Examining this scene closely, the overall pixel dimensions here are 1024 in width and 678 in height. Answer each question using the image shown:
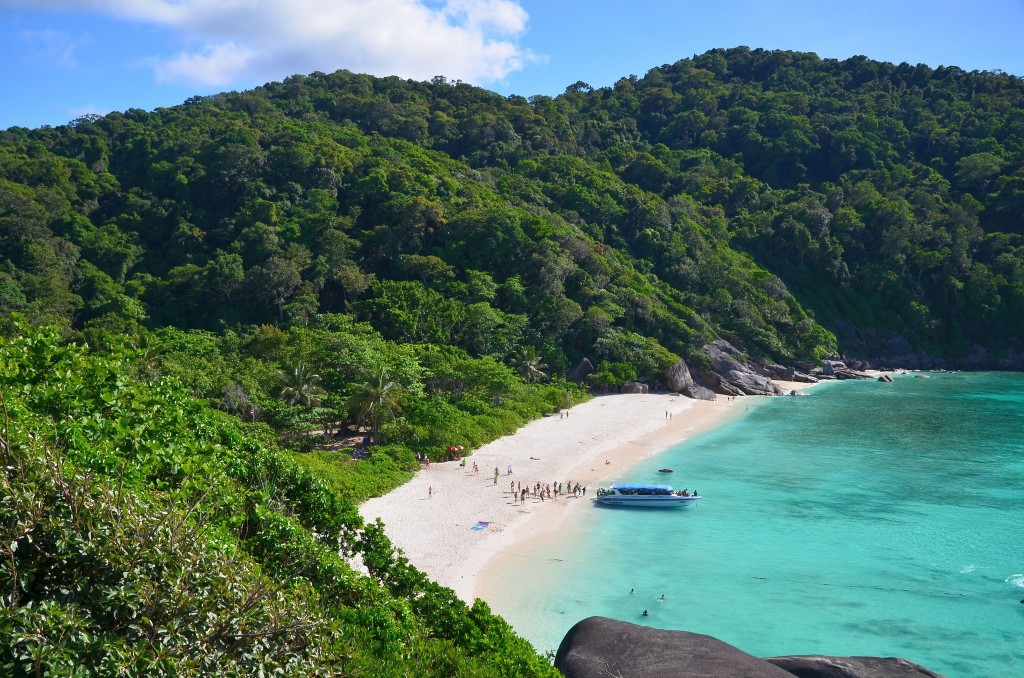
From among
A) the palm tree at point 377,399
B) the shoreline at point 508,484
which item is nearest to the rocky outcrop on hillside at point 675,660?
the shoreline at point 508,484

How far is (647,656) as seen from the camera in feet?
38.9

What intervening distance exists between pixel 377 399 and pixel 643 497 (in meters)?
12.3

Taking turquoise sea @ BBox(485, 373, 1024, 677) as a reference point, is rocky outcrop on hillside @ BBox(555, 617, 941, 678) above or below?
above

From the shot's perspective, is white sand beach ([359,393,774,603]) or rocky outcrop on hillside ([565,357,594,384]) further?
rocky outcrop on hillside ([565,357,594,384])

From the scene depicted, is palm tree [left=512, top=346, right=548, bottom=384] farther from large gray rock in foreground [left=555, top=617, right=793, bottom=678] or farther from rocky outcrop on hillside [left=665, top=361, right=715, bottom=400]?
large gray rock in foreground [left=555, top=617, right=793, bottom=678]

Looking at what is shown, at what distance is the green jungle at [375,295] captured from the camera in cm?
637

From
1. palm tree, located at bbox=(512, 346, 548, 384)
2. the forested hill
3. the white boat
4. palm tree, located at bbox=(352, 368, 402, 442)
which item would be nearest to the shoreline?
the white boat

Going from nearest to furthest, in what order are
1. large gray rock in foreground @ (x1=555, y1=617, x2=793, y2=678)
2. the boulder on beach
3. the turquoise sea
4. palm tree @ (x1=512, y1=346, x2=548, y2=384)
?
large gray rock in foreground @ (x1=555, y1=617, x2=793, y2=678)
the turquoise sea
palm tree @ (x1=512, y1=346, x2=548, y2=384)
the boulder on beach

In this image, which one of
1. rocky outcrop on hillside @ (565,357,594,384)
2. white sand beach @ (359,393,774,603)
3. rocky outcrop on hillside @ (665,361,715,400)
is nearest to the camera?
white sand beach @ (359,393,774,603)

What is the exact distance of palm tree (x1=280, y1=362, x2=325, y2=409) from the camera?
29500mm

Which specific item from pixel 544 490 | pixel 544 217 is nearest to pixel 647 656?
pixel 544 490

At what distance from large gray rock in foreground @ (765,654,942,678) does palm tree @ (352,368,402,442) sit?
19925mm

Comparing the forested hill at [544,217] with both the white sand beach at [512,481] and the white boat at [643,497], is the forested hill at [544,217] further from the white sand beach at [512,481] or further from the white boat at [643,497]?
the white boat at [643,497]

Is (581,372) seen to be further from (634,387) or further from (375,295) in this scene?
(375,295)
